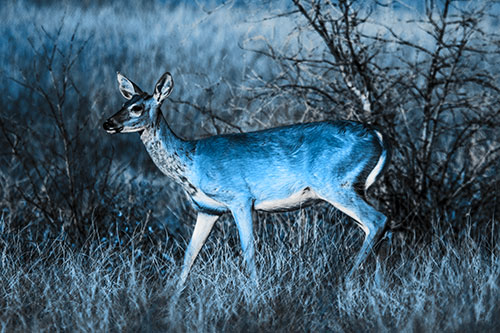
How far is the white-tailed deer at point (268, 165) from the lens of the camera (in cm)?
361

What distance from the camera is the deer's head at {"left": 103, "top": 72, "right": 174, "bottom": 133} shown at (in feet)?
11.7

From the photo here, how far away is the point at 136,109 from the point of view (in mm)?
3646

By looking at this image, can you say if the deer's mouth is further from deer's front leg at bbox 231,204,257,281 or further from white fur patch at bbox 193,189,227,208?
deer's front leg at bbox 231,204,257,281

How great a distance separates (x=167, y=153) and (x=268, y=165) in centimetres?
55

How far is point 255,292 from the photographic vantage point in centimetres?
345

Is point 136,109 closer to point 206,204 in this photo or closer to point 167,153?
point 167,153

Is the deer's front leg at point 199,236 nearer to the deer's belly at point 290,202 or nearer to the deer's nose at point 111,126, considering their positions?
the deer's belly at point 290,202

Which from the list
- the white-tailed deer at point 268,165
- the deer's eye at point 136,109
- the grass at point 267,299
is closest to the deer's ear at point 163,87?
the white-tailed deer at point 268,165

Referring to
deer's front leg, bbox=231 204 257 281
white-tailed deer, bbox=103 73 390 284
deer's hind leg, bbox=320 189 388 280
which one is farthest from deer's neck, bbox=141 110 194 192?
deer's hind leg, bbox=320 189 388 280

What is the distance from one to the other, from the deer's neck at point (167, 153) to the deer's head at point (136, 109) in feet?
0.18

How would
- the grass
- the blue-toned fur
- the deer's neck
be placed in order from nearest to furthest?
the grass < the blue-toned fur < the deer's neck

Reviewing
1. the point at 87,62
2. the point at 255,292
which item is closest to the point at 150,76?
the point at 87,62

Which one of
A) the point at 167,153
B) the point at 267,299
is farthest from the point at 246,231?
the point at 167,153

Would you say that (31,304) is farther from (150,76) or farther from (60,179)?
(150,76)
